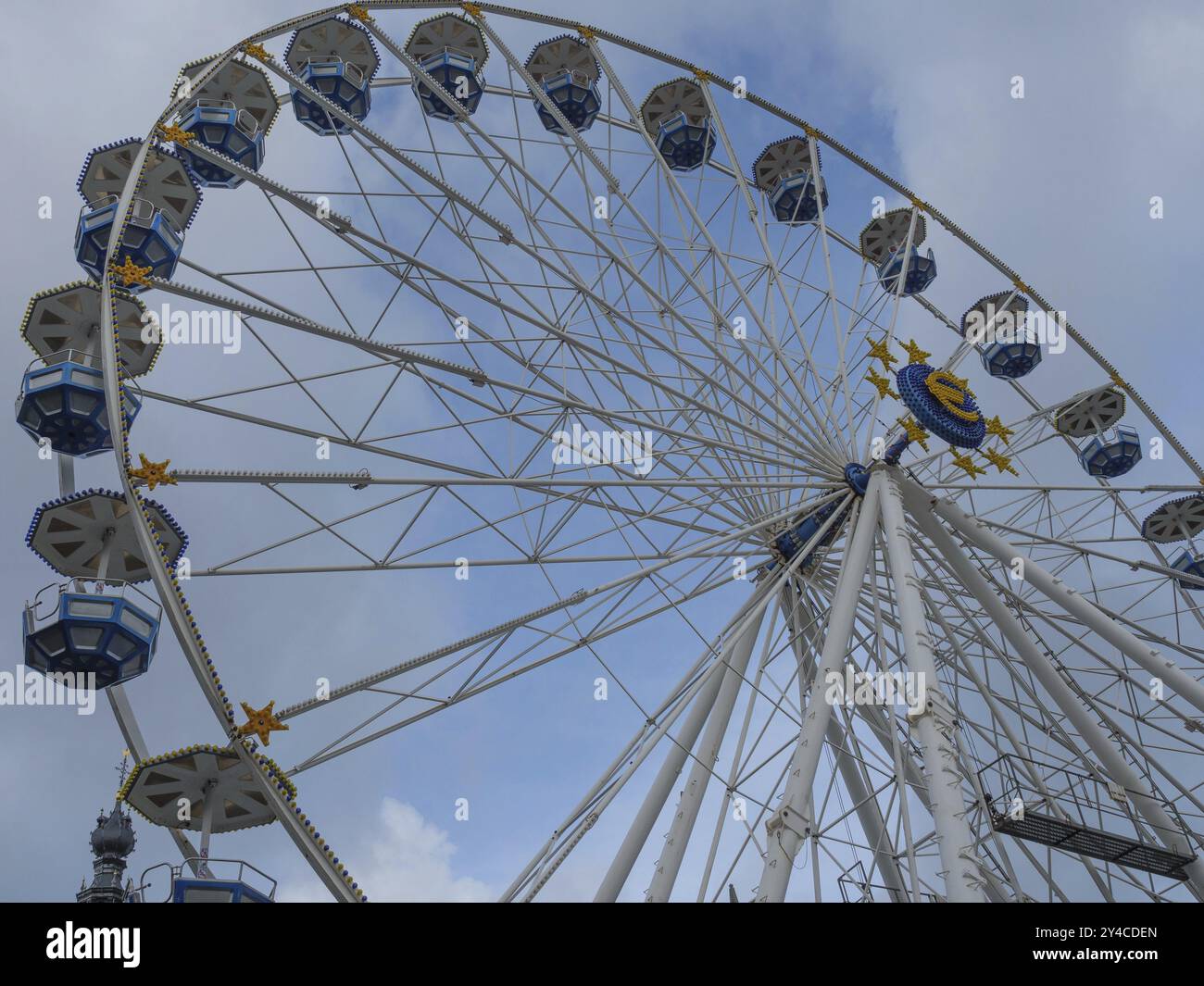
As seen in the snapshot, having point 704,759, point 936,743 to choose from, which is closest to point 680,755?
point 704,759

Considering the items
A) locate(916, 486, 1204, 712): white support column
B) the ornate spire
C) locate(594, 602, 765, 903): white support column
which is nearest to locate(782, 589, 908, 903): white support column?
locate(594, 602, 765, 903): white support column

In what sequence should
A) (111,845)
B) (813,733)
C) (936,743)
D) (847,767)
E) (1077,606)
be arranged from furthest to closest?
(111,845) → (847,767) → (1077,606) → (813,733) → (936,743)

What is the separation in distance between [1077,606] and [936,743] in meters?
5.46

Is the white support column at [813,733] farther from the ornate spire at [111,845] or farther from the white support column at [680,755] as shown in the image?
the ornate spire at [111,845]

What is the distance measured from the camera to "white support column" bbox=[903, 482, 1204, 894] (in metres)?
17.1

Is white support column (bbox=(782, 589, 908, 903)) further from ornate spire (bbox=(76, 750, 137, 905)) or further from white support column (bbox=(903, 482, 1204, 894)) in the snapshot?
ornate spire (bbox=(76, 750, 137, 905))

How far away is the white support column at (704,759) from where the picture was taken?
16.9 m

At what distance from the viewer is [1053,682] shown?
18.2 metres

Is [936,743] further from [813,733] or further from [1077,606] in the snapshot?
[1077,606]

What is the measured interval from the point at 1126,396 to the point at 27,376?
74.0ft

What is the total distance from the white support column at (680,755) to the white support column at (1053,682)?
10.1 ft
